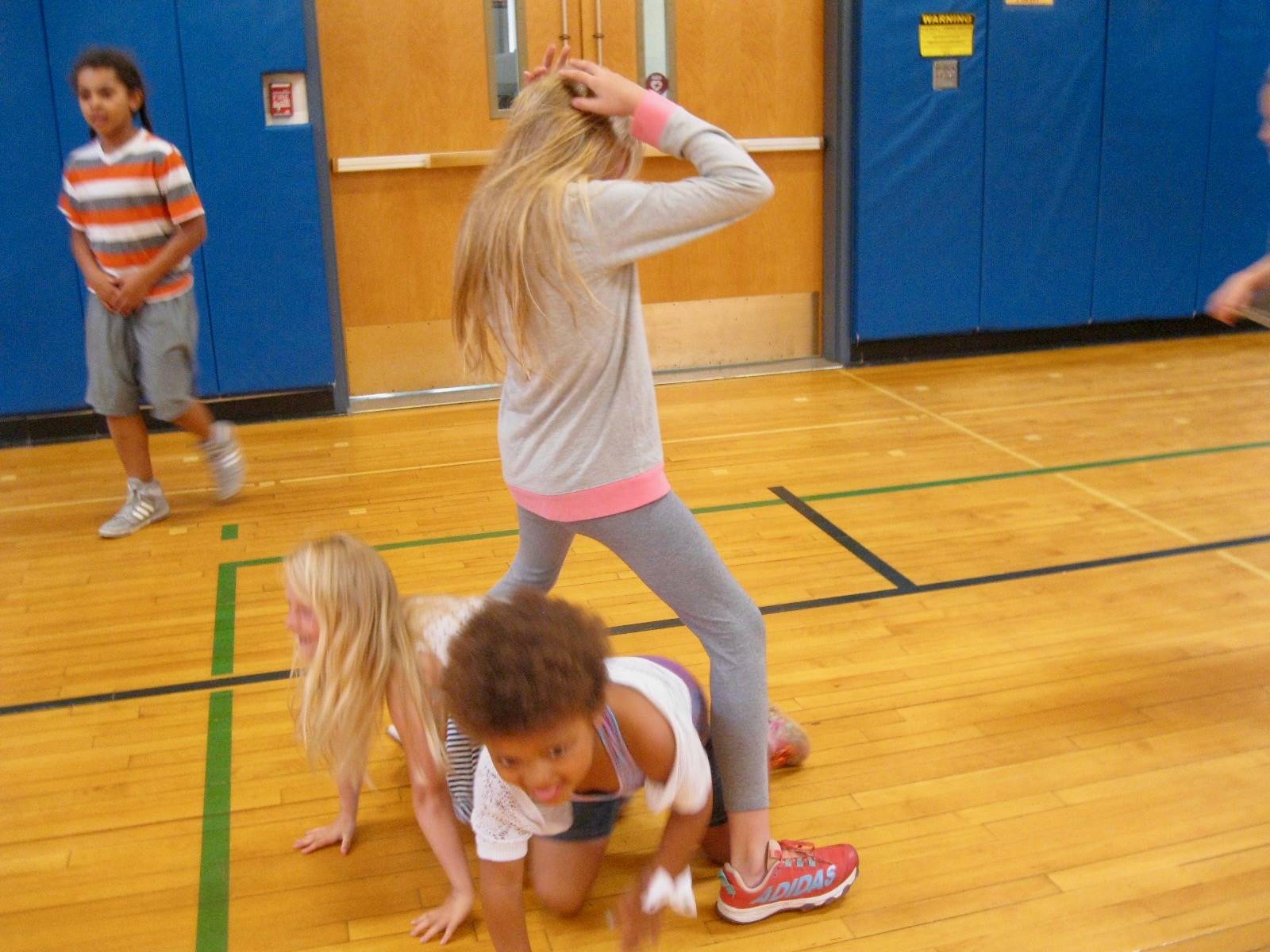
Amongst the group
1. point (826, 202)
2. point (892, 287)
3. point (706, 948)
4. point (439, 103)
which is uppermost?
point (439, 103)

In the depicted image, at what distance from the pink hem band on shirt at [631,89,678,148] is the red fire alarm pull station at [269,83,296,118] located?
Answer: 368 centimetres

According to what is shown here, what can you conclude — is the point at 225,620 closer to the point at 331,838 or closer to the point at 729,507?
the point at 331,838

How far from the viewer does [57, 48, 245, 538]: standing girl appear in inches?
144

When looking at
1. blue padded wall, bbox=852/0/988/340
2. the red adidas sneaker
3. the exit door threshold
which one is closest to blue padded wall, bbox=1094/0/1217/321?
blue padded wall, bbox=852/0/988/340

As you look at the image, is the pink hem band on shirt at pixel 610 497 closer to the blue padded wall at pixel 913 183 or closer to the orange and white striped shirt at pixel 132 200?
the orange and white striped shirt at pixel 132 200

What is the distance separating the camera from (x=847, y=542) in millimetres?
3535

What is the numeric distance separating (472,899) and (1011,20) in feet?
16.8

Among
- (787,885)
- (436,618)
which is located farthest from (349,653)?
(787,885)

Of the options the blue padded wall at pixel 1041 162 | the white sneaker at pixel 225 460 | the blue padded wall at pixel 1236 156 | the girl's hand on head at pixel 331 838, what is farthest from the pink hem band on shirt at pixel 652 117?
the blue padded wall at pixel 1236 156

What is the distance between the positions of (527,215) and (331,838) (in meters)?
1.16

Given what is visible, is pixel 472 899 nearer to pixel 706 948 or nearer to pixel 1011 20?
pixel 706 948

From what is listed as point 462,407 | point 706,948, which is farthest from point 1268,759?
point 462,407

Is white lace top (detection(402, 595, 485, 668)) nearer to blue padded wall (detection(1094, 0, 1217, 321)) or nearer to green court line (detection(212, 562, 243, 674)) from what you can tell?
green court line (detection(212, 562, 243, 674))

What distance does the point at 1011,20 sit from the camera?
573cm
